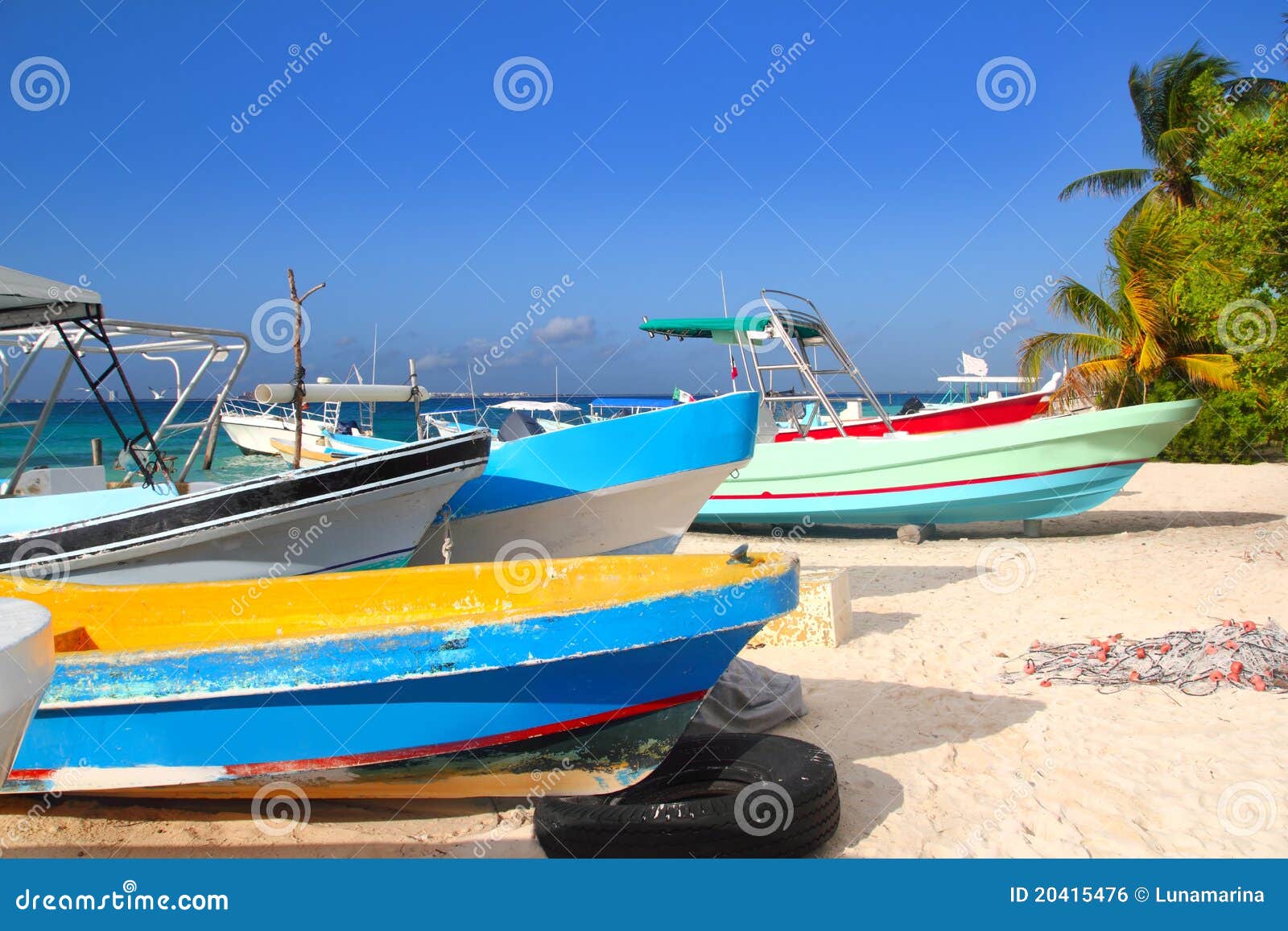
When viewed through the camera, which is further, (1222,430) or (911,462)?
(1222,430)

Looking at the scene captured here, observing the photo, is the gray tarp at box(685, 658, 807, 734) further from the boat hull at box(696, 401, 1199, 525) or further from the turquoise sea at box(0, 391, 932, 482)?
the turquoise sea at box(0, 391, 932, 482)

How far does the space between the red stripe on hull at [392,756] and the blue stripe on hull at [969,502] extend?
320 inches

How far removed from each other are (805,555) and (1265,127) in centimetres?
636

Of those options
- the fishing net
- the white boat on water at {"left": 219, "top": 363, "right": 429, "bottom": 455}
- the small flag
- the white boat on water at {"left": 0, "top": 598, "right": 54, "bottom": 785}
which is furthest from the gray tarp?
the small flag

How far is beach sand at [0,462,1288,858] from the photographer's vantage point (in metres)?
3.91

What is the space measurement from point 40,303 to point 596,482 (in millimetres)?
4173

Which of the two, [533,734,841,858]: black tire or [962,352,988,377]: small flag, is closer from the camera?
[533,734,841,858]: black tire

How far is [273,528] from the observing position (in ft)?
21.2

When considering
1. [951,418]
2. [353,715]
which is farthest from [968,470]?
[353,715]

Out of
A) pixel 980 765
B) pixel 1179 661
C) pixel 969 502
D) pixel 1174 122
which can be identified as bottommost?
pixel 980 765

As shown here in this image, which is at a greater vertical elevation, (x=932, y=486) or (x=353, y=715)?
(x=932, y=486)

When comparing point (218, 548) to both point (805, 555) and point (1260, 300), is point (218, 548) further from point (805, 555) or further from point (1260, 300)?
point (1260, 300)

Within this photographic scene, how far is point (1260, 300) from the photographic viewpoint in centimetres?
939

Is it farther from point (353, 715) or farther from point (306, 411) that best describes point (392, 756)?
point (306, 411)
